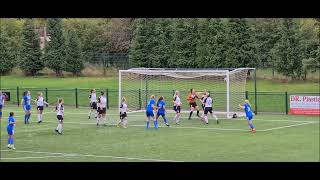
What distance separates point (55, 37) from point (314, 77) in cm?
2868

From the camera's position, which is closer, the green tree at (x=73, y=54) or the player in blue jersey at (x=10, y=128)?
the player in blue jersey at (x=10, y=128)

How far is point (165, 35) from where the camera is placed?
63.9 m

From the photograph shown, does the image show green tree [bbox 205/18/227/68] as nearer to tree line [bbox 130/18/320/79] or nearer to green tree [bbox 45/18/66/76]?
tree line [bbox 130/18/320/79]

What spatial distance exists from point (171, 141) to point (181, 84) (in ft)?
69.2

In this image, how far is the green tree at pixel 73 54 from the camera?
67.6 m

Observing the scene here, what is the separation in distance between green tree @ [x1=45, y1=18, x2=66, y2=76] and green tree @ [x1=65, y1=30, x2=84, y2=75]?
2.13 ft

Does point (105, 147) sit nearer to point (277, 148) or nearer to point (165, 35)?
point (277, 148)

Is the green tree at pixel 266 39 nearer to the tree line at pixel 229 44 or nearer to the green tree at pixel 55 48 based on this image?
the tree line at pixel 229 44

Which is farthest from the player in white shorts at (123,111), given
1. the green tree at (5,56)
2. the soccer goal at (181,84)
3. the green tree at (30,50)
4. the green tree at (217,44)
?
the green tree at (5,56)

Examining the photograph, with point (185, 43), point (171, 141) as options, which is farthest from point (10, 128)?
point (185, 43)

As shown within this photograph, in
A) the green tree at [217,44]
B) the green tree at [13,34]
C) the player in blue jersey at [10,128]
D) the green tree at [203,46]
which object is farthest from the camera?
the green tree at [13,34]

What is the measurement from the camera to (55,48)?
2697 inches

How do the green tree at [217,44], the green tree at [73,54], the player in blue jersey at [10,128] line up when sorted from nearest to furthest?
the player in blue jersey at [10,128]
the green tree at [217,44]
the green tree at [73,54]

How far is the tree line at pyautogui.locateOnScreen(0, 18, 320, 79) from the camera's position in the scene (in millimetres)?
55469
